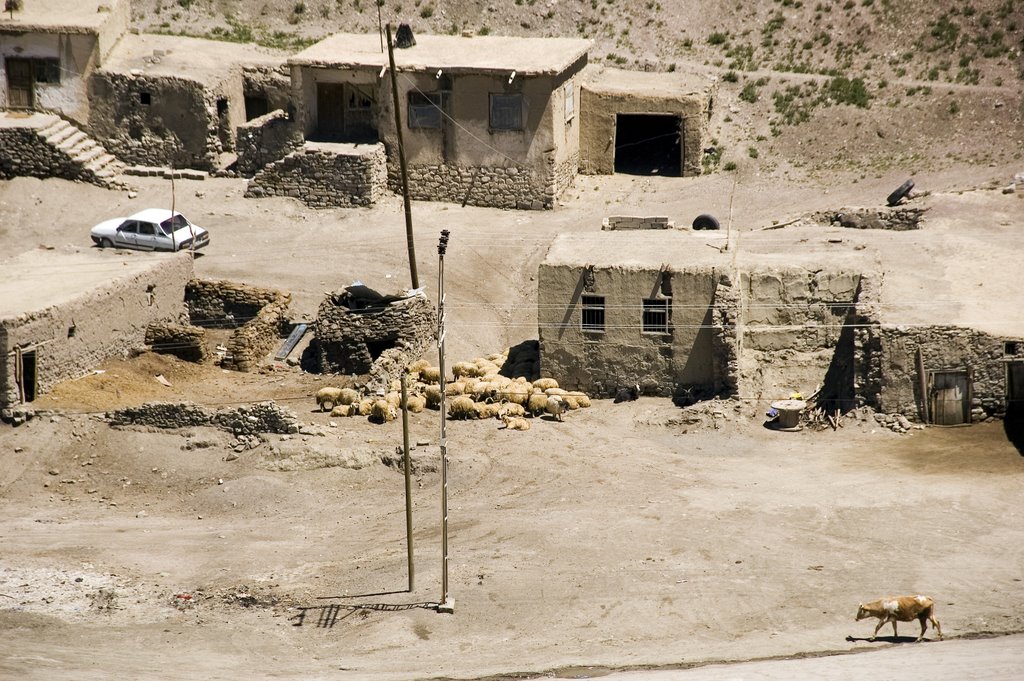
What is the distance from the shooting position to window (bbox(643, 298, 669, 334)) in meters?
36.3

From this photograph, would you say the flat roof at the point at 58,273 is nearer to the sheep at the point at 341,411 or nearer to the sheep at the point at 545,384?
the sheep at the point at 341,411

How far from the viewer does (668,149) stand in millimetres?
49844

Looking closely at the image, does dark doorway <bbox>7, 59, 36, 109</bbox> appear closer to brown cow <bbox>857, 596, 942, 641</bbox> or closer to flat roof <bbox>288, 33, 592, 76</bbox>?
flat roof <bbox>288, 33, 592, 76</bbox>

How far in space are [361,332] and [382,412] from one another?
3324mm

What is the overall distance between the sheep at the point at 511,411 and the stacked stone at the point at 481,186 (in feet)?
37.8

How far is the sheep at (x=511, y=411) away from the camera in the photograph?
3603cm

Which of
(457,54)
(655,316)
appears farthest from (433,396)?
(457,54)

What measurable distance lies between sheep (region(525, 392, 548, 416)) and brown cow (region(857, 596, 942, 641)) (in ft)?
36.1

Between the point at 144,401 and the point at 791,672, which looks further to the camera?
the point at 144,401

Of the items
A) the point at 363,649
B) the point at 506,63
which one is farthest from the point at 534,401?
the point at 506,63

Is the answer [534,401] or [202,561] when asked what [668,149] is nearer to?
[534,401]

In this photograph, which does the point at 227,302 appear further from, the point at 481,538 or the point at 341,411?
the point at 481,538

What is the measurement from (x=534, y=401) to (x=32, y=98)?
67.4 ft

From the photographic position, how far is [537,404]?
36094 millimetres
